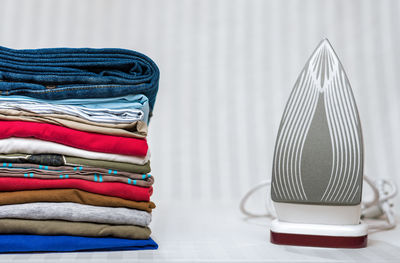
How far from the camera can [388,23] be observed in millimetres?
1597

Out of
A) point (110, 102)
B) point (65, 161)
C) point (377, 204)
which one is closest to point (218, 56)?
point (377, 204)

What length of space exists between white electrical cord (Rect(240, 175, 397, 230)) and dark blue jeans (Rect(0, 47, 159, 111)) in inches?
18.3

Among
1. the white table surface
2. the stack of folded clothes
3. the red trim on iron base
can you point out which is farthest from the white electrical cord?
the stack of folded clothes

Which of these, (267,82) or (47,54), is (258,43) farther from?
(47,54)

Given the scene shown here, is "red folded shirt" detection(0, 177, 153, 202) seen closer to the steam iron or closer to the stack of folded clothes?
the stack of folded clothes

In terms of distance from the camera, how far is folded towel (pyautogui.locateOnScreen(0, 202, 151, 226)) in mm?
777

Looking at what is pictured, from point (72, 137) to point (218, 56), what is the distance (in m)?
0.97

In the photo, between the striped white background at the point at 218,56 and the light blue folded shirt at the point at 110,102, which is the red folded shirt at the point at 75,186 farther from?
the striped white background at the point at 218,56

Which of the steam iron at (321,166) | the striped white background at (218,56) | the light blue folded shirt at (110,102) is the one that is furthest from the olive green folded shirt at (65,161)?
the striped white background at (218,56)

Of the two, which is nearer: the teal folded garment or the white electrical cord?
the teal folded garment

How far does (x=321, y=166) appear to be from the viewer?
32.2 inches

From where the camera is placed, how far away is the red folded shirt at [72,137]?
802mm

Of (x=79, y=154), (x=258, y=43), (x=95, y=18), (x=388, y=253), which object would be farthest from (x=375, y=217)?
(x=95, y=18)

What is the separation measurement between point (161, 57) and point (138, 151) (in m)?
0.90
